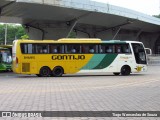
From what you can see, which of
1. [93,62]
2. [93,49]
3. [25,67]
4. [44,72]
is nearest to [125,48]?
[93,49]

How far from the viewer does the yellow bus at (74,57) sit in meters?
27.9

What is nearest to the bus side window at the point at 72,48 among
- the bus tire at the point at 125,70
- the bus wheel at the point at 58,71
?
the bus wheel at the point at 58,71

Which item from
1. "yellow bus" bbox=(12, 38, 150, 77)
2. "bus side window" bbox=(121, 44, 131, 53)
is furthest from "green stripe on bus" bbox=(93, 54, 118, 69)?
"bus side window" bbox=(121, 44, 131, 53)

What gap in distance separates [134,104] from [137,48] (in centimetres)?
1957

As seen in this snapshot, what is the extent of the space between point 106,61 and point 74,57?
2.32 meters

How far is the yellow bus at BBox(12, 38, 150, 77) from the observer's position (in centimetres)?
2794

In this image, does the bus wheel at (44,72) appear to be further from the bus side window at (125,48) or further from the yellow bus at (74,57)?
the bus side window at (125,48)

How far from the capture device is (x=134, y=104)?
1091 cm

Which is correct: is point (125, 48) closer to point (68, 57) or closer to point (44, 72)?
point (68, 57)

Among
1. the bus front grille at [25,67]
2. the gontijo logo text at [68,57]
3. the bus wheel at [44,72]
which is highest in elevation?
the gontijo logo text at [68,57]

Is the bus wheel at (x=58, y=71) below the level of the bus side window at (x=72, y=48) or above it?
below

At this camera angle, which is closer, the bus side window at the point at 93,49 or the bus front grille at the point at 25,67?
the bus front grille at the point at 25,67

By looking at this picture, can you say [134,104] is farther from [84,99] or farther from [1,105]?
[1,105]

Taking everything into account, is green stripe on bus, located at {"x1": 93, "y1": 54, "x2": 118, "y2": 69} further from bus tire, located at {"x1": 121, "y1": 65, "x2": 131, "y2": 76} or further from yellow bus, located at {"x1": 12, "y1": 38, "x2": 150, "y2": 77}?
bus tire, located at {"x1": 121, "y1": 65, "x2": 131, "y2": 76}
